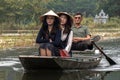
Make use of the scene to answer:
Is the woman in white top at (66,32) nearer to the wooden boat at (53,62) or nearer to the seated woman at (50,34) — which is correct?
the wooden boat at (53,62)

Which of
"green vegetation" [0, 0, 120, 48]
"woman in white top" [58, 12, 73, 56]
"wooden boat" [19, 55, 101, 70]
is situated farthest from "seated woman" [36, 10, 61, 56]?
"green vegetation" [0, 0, 120, 48]

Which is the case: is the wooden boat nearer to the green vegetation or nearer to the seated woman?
the seated woman

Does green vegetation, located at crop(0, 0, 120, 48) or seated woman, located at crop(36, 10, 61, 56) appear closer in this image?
seated woman, located at crop(36, 10, 61, 56)

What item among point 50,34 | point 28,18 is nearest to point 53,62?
point 50,34

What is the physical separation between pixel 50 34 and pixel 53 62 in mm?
789

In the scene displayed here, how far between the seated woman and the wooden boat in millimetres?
234

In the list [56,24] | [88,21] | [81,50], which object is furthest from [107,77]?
[88,21]

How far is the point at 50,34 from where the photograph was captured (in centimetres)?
1100

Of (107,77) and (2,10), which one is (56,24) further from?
(2,10)

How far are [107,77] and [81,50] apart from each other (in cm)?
291

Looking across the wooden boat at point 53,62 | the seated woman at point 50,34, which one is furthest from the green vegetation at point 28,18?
the seated woman at point 50,34

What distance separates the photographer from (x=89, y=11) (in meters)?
108

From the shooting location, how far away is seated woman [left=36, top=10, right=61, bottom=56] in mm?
10859

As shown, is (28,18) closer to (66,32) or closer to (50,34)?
(66,32)
